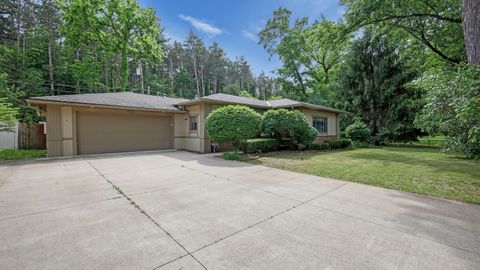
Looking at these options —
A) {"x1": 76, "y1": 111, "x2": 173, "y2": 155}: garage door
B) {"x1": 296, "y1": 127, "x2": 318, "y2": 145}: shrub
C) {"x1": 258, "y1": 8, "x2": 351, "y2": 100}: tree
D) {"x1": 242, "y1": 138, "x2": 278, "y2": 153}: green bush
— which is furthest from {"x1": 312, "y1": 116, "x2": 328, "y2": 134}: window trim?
→ {"x1": 76, "y1": 111, "x2": 173, "y2": 155}: garage door

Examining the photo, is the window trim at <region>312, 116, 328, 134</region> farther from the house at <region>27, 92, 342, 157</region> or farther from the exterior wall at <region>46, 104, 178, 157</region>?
the exterior wall at <region>46, 104, 178, 157</region>

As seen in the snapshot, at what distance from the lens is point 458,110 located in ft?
12.1

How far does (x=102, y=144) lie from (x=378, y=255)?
12.5 meters

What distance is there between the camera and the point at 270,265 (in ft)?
6.68

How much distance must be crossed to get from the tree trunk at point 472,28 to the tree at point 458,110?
1386mm

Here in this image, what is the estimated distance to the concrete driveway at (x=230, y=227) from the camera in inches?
83.5

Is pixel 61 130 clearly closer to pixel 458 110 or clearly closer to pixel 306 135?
pixel 306 135

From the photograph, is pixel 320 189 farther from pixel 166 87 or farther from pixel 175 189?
pixel 166 87

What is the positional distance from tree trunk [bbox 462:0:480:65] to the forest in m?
0.03

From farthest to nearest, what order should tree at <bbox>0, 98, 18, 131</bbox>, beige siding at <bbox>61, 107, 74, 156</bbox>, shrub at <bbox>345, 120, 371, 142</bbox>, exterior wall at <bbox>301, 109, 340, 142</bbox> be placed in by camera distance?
1. shrub at <bbox>345, 120, 371, 142</bbox>
2. exterior wall at <bbox>301, 109, 340, 142</bbox>
3. beige siding at <bbox>61, 107, 74, 156</bbox>
4. tree at <bbox>0, 98, 18, 131</bbox>

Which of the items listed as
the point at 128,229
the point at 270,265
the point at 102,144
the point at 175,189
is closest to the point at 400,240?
the point at 270,265

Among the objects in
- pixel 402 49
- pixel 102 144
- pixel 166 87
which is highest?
pixel 166 87

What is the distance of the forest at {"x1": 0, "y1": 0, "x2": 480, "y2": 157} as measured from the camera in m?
10.1

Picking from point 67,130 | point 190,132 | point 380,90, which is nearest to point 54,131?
point 67,130
